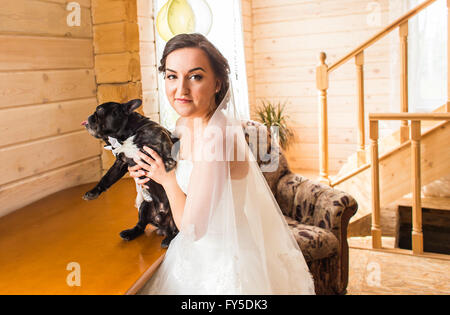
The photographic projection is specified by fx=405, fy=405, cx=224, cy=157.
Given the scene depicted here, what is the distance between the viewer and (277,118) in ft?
15.3

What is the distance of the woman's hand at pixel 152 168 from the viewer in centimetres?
115

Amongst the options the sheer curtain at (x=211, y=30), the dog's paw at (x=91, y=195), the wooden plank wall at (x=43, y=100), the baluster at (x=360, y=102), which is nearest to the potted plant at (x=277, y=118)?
the baluster at (x=360, y=102)

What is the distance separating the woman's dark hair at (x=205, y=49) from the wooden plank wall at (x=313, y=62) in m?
3.62

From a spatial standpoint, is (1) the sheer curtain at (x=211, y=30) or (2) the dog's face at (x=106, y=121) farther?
(1) the sheer curtain at (x=211, y=30)

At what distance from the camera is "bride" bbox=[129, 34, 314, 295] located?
114 cm

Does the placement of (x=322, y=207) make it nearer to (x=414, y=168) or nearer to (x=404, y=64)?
(x=414, y=168)

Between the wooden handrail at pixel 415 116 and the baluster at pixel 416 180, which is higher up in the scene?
the wooden handrail at pixel 415 116

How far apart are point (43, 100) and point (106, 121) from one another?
786 millimetres

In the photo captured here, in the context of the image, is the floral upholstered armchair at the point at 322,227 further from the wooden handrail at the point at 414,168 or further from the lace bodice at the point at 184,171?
the lace bodice at the point at 184,171

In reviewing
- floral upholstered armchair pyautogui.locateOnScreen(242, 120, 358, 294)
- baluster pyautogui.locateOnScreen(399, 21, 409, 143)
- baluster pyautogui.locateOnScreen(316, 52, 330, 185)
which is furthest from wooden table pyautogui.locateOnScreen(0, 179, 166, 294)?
baluster pyautogui.locateOnScreen(399, 21, 409, 143)
